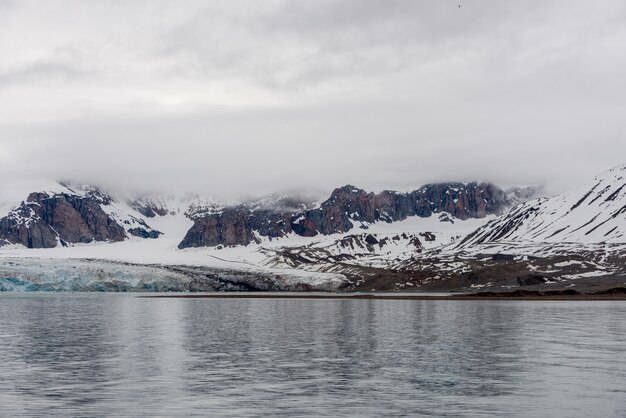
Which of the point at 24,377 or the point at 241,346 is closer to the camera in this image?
the point at 24,377

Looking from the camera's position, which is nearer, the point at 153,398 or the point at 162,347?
the point at 153,398

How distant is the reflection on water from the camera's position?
36.7 m

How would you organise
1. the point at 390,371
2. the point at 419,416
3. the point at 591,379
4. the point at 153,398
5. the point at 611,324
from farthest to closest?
1. the point at 611,324
2. the point at 390,371
3. the point at 591,379
4. the point at 153,398
5. the point at 419,416

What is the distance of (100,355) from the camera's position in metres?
57.9

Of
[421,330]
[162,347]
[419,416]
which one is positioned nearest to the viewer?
[419,416]

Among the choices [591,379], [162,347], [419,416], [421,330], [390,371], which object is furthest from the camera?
[421,330]

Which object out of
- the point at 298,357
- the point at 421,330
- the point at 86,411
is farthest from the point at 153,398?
the point at 421,330

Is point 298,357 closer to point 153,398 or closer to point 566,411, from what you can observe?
point 153,398

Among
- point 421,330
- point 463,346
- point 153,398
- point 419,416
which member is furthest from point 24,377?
point 421,330

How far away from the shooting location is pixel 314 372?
4853cm

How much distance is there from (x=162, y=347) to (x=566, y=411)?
1451 inches

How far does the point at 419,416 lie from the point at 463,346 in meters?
31.3

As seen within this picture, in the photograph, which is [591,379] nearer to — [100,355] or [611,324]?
[100,355]

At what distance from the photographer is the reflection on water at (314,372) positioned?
36.7 meters
